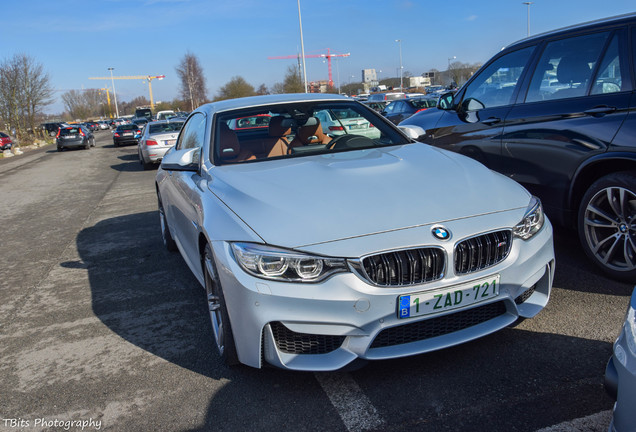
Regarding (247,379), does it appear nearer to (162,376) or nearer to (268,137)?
(162,376)

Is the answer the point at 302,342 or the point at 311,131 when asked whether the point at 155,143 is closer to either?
the point at 311,131

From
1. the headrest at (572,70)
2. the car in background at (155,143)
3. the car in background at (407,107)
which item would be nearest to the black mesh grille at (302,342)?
the headrest at (572,70)

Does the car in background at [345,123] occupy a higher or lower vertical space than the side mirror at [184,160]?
higher

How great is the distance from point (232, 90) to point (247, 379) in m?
71.6

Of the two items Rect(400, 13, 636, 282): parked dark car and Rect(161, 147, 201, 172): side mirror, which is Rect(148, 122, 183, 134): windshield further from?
Rect(400, 13, 636, 282): parked dark car

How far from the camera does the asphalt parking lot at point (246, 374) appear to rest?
103 inches

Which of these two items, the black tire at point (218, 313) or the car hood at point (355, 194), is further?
the black tire at point (218, 313)

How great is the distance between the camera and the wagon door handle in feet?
12.8

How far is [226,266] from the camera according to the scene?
2.77m

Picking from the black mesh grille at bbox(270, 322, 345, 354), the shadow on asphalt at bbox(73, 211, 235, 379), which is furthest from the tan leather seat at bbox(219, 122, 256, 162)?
the black mesh grille at bbox(270, 322, 345, 354)

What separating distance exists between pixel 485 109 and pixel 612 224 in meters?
1.76

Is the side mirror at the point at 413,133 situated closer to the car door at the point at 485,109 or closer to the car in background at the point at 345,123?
the car in background at the point at 345,123

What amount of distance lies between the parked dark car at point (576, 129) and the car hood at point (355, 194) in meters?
1.05

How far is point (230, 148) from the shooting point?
407cm
